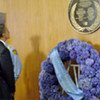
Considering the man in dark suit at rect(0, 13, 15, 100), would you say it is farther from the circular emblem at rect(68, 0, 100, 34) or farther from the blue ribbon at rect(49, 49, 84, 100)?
the circular emblem at rect(68, 0, 100, 34)

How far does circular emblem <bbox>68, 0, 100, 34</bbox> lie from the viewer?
2.54 metres

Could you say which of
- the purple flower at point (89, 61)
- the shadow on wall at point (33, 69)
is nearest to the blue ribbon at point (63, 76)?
the purple flower at point (89, 61)

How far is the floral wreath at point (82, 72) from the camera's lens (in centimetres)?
225

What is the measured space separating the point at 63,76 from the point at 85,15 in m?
0.66

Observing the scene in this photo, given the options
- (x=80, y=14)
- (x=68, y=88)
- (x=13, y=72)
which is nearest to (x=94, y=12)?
(x=80, y=14)

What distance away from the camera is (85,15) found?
2613mm

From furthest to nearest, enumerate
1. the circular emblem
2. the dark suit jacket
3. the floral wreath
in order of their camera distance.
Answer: the circular emblem < the dark suit jacket < the floral wreath

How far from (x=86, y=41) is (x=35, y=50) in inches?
28.9

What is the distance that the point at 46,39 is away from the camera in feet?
9.80

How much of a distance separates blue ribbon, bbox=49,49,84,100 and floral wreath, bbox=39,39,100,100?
0.16 ft

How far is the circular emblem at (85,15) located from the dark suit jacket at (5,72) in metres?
0.78

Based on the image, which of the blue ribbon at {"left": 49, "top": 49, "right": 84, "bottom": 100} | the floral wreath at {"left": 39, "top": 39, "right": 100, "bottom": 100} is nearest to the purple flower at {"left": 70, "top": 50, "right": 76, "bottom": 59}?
the floral wreath at {"left": 39, "top": 39, "right": 100, "bottom": 100}

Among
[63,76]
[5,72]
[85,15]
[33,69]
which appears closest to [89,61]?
[63,76]

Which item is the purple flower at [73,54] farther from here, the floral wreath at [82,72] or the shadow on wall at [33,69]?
the shadow on wall at [33,69]
